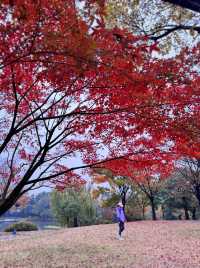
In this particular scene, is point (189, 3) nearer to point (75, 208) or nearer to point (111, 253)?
point (111, 253)

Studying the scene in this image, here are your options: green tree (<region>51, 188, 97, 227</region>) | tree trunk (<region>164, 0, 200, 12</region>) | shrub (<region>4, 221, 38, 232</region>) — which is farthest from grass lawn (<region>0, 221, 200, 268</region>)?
green tree (<region>51, 188, 97, 227</region>)

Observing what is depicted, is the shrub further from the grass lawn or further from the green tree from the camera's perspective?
the grass lawn

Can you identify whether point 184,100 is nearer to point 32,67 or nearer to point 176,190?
point 32,67

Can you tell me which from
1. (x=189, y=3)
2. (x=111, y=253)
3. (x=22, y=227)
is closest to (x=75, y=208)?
(x=22, y=227)

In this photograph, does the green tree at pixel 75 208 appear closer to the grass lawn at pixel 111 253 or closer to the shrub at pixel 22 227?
the shrub at pixel 22 227

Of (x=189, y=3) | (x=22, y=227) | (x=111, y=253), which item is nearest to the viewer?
(x=189, y=3)

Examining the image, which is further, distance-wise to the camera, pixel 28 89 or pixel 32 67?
pixel 28 89

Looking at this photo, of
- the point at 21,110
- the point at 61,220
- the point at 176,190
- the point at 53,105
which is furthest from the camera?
the point at 61,220

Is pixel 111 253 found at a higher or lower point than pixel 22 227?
lower

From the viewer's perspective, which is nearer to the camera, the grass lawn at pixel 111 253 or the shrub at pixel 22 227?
the grass lawn at pixel 111 253

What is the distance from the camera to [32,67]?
6.76 m

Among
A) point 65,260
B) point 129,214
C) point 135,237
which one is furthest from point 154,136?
point 129,214

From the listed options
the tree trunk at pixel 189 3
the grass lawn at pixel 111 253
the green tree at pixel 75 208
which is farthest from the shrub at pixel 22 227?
the tree trunk at pixel 189 3

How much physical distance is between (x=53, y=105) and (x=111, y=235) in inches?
532
